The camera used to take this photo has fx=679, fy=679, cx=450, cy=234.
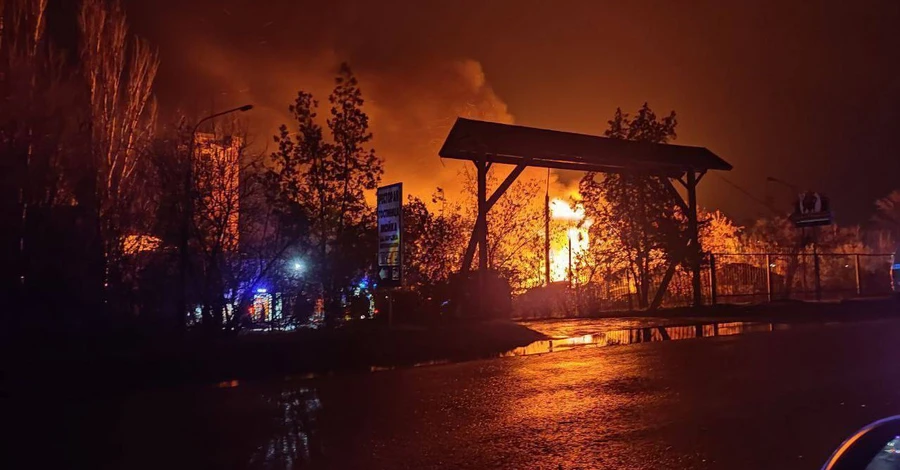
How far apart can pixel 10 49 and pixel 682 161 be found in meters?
20.0

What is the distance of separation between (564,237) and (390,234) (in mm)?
14070

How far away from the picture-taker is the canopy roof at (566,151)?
17.7 m

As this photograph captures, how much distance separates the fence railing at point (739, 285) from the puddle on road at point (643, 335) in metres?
3.86

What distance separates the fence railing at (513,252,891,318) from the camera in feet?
72.2

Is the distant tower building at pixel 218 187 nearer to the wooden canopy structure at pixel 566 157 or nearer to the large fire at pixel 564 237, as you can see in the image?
the wooden canopy structure at pixel 566 157

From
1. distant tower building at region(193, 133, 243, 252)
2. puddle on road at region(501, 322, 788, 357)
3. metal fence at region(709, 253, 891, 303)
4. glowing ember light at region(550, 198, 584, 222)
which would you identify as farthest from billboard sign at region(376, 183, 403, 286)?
glowing ember light at region(550, 198, 584, 222)

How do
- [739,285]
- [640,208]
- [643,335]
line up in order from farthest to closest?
[739,285] < [640,208] < [643,335]

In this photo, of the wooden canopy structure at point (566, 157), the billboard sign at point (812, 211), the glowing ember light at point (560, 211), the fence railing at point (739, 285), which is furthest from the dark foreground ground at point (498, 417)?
the glowing ember light at point (560, 211)

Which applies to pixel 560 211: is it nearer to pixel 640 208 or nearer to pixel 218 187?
pixel 640 208

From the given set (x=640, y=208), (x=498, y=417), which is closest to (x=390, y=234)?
(x=498, y=417)

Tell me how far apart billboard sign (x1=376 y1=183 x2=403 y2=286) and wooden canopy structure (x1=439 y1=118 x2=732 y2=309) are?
11.8ft

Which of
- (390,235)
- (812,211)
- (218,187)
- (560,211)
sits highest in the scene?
(560,211)

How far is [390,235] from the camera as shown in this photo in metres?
14.3

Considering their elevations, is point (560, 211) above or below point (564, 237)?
above
